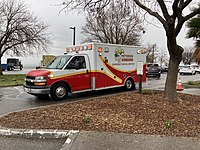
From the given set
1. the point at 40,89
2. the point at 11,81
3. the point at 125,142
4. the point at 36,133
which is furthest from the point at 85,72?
the point at 11,81

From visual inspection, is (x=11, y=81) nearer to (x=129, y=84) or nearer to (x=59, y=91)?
(x=59, y=91)

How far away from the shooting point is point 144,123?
476cm

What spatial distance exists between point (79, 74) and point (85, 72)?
13.5 inches

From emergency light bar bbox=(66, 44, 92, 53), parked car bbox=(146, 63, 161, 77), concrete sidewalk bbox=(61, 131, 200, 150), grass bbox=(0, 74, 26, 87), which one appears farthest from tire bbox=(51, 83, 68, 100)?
parked car bbox=(146, 63, 161, 77)

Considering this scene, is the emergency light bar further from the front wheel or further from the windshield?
the front wheel

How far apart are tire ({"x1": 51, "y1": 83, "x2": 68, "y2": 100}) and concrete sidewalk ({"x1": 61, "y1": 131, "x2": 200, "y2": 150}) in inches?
181

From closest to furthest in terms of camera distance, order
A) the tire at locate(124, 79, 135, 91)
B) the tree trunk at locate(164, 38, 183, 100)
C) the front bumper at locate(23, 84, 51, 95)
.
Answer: the tree trunk at locate(164, 38, 183, 100) → the front bumper at locate(23, 84, 51, 95) → the tire at locate(124, 79, 135, 91)

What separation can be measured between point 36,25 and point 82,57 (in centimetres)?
1482

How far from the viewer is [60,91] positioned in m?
8.67

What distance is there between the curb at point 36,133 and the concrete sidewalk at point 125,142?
0.18 m

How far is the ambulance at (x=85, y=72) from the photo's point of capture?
8.27 meters

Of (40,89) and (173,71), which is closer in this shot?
(173,71)

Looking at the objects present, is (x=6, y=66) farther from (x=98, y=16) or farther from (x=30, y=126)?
(x=30, y=126)

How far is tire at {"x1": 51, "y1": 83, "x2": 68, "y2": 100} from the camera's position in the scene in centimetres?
848
